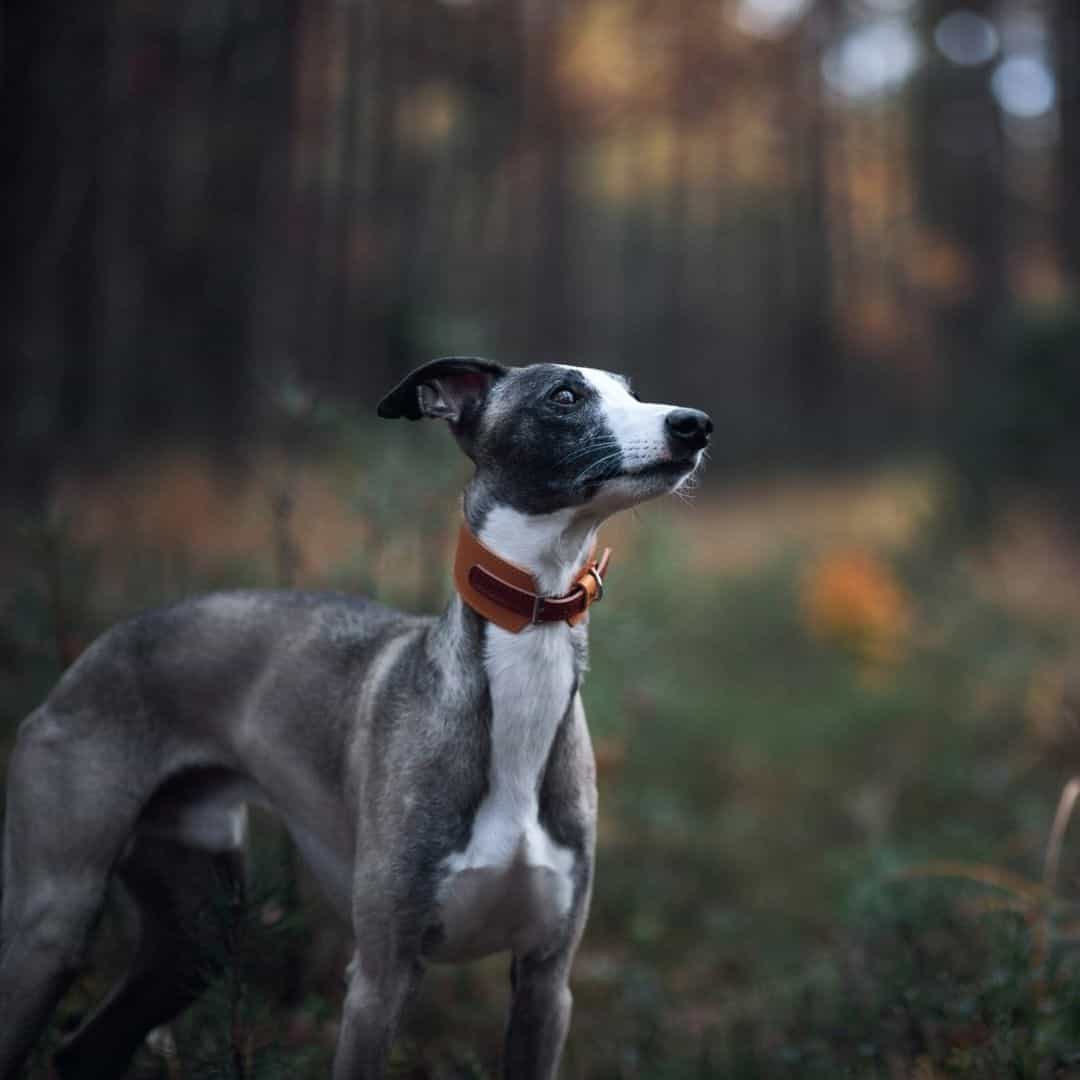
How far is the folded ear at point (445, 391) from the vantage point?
9.28 ft

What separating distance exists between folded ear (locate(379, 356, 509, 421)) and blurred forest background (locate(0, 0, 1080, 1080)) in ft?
4.71

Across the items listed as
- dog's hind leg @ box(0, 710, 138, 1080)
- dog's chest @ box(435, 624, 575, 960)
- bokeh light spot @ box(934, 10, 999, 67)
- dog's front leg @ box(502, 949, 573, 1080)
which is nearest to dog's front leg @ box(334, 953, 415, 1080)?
dog's chest @ box(435, 624, 575, 960)

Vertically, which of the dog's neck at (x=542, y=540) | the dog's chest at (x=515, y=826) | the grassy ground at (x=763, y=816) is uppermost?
the dog's neck at (x=542, y=540)

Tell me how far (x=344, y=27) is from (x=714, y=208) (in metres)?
14.0

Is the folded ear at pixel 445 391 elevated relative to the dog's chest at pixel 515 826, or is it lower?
elevated

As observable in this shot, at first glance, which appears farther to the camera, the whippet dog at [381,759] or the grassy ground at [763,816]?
the grassy ground at [763,816]

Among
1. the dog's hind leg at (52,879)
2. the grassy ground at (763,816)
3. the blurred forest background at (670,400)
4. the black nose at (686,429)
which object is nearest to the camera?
the black nose at (686,429)

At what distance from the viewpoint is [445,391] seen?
2.94 meters

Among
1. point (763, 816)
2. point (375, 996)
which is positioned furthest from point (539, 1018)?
point (763, 816)

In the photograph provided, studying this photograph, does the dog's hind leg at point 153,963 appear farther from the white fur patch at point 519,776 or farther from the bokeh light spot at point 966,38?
the bokeh light spot at point 966,38

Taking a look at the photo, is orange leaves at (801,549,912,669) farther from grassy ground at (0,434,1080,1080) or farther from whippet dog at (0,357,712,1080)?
whippet dog at (0,357,712,1080)

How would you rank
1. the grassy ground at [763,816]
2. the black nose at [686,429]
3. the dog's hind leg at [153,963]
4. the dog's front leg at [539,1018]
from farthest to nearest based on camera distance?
the grassy ground at [763,816] → the dog's hind leg at [153,963] → the dog's front leg at [539,1018] → the black nose at [686,429]

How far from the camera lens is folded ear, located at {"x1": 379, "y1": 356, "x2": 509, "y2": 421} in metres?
2.83

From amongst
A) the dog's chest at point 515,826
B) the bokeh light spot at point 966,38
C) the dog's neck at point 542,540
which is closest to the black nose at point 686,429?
the dog's neck at point 542,540
